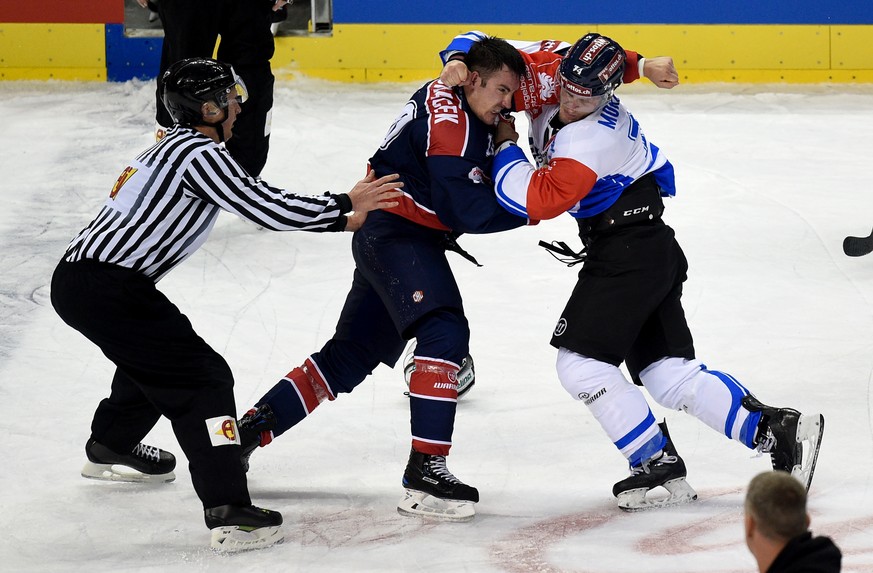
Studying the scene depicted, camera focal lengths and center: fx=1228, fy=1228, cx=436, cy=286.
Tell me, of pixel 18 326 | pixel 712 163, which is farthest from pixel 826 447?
pixel 712 163

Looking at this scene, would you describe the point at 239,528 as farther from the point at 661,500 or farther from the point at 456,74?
the point at 456,74

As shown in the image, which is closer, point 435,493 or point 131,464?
point 435,493

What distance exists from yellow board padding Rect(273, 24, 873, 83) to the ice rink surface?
1.92 ft

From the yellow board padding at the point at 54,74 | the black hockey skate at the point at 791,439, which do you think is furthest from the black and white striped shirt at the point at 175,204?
the yellow board padding at the point at 54,74

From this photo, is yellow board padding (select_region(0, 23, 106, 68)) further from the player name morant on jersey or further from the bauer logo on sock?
the bauer logo on sock

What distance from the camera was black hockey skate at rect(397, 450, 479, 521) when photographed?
11.2 ft

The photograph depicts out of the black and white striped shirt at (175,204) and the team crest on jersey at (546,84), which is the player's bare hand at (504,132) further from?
the black and white striped shirt at (175,204)

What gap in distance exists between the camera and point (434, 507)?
344 cm

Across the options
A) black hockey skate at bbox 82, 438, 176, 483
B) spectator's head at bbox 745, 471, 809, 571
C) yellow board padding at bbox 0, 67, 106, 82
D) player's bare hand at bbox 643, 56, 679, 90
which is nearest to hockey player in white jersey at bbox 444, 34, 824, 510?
player's bare hand at bbox 643, 56, 679, 90

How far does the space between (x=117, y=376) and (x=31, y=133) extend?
468 cm

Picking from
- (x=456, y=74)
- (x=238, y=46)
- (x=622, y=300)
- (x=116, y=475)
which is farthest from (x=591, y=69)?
(x=238, y=46)

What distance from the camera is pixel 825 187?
6.91 m

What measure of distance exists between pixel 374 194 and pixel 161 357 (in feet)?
2.40

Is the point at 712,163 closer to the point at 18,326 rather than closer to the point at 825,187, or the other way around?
the point at 825,187
